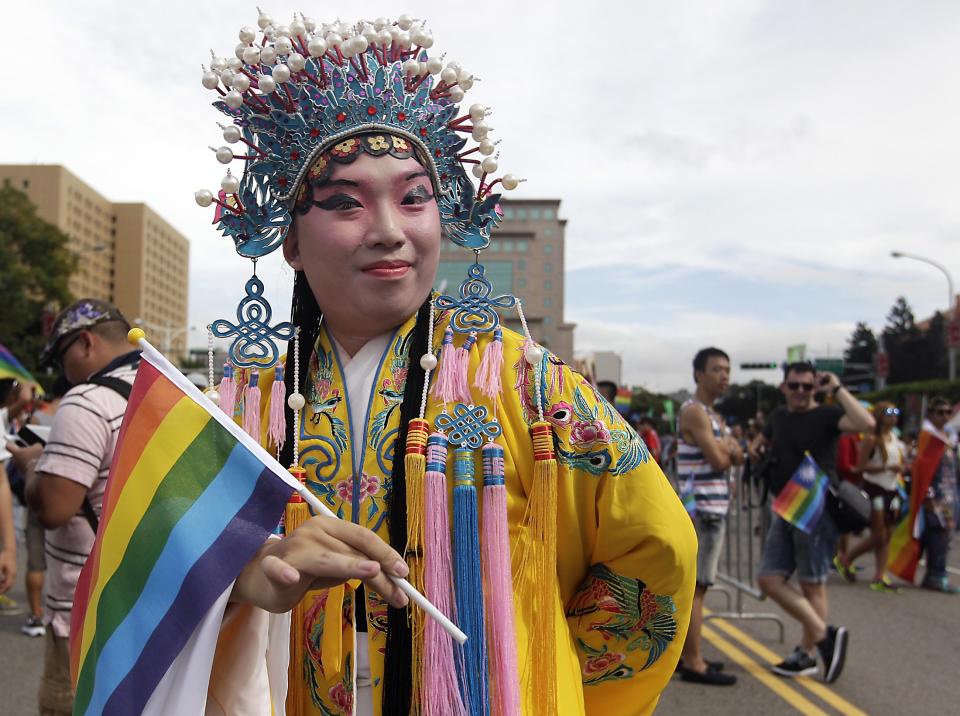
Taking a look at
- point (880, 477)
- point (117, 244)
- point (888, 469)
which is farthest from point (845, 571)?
point (117, 244)

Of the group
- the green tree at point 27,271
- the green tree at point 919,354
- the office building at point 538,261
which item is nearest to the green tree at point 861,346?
the green tree at point 919,354

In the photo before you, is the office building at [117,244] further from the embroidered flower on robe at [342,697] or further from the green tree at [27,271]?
the embroidered flower on robe at [342,697]

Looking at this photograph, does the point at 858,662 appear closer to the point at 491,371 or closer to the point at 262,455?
the point at 491,371

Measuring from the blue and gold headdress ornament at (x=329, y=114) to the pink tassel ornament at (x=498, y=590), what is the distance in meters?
0.61

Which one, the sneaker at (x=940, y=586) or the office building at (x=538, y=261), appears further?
the office building at (x=538, y=261)

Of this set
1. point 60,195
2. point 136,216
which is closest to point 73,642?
point 60,195

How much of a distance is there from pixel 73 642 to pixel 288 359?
742 mm

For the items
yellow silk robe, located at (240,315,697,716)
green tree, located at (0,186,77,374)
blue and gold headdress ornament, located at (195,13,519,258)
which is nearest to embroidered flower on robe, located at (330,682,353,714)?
yellow silk robe, located at (240,315,697,716)

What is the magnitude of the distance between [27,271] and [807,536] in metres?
33.6

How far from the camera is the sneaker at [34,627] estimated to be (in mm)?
6129

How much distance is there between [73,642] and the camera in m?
1.64

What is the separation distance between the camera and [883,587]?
825 centimetres

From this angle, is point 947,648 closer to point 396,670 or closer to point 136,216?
point 396,670

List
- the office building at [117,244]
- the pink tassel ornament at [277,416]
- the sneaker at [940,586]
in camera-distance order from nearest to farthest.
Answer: the pink tassel ornament at [277,416], the sneaker at [940,586], the office building at [117,244]
